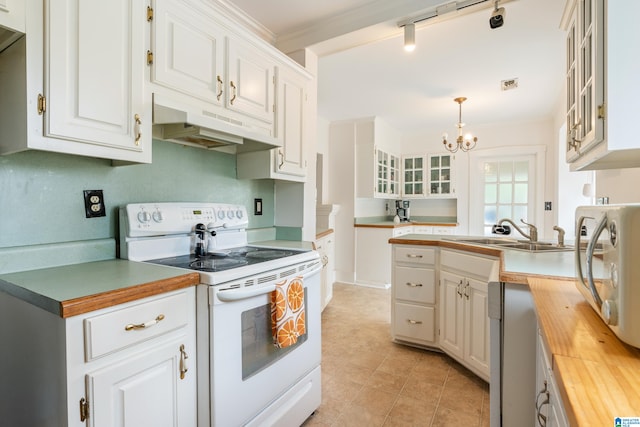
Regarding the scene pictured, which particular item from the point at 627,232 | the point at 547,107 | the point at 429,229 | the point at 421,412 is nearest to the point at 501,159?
the point at 547,107

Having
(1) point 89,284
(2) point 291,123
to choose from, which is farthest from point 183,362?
(2) point 291,123

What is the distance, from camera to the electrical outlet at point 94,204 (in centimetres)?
145

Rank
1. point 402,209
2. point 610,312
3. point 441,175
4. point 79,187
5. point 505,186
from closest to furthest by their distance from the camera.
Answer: point 610,312 < point 79,187 < point 505,186 < point 441,175 < point 402,209

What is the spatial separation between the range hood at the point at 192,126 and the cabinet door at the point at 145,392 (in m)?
0.93

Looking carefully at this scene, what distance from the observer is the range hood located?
143 centimetres

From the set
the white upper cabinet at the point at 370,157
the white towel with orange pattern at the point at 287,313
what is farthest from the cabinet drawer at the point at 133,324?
the white upper cabinet at the point at 370,157

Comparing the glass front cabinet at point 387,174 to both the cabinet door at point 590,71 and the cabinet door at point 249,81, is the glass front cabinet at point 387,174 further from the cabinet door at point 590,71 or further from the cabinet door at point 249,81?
the cabinet door at point 590,71

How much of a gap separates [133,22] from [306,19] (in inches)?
49.3

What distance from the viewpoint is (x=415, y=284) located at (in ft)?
8.37

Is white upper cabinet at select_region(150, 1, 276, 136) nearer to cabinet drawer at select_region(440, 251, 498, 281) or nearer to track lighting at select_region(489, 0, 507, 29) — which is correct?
track lighting at select_region(489, 0, 507, 29)

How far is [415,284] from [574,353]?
6.31 ft

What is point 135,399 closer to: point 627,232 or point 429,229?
point 627,232

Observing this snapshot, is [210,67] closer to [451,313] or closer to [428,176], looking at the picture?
[451,313]

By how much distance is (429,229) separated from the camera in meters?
5.24
